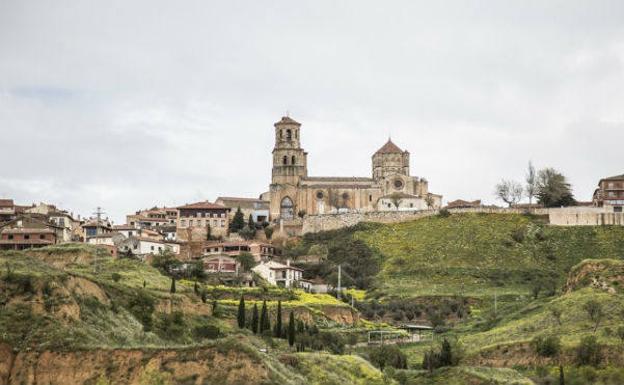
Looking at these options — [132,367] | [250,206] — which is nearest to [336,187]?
[250,206]

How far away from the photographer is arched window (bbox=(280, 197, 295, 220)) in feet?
459

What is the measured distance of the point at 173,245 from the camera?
11750 cm

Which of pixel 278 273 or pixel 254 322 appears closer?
pixel 254 322

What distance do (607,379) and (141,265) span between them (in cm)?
3948

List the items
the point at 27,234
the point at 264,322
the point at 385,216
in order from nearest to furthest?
1. the point at 264,322
2. the point at 27,234
3. the point at 385,216

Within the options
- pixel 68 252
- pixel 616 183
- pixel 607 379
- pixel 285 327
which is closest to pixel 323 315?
pixel 285 327

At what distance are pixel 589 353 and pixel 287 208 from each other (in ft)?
226

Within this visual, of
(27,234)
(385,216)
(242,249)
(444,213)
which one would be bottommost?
(242,249)

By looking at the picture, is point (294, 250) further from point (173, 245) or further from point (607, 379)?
point (607, 379)

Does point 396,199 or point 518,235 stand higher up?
point 396,199

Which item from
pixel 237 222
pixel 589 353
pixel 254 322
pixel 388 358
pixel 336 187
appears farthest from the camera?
pixel 336 187

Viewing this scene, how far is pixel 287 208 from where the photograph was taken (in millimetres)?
140750

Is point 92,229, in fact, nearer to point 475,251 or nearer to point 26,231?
point 26,231

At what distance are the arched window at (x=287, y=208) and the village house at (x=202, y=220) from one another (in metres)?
9.49
